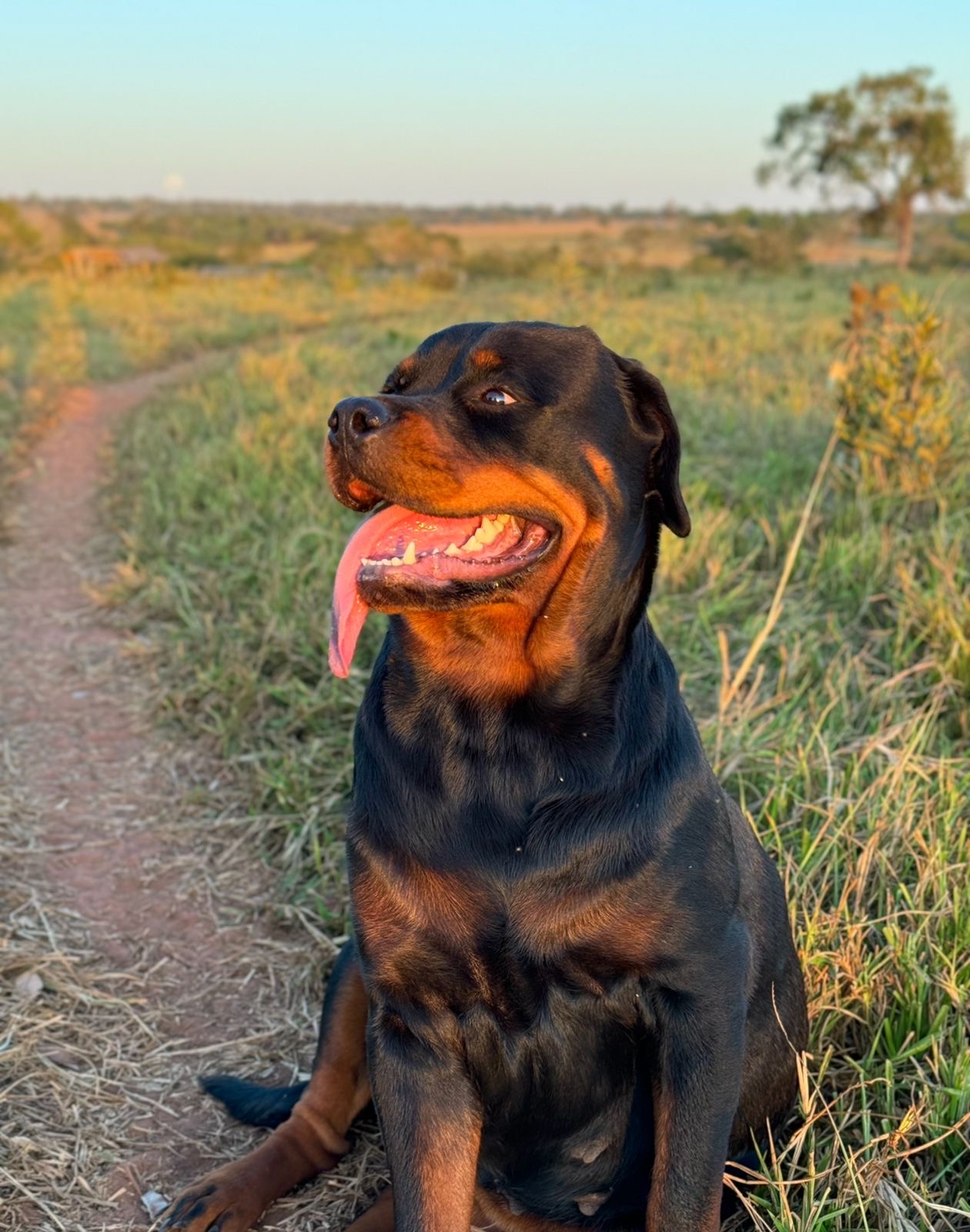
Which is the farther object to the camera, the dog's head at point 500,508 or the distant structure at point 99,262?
the distant structure at point 99,262

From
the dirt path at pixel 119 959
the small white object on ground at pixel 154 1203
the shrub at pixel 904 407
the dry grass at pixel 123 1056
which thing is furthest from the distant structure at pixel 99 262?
the small white object on ground at pixel 154 1203

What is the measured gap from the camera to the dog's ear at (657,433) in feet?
7.07

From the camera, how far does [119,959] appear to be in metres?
3.17

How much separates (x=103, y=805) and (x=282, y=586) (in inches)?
50.2

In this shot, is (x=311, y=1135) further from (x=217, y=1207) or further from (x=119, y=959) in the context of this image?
(x=119, y=959)

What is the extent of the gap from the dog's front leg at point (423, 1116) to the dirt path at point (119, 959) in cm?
56

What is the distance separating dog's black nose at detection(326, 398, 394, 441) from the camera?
190 cm

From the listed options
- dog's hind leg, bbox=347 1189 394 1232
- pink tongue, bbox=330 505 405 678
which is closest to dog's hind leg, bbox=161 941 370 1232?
dog's hind leg, bbox=347 1189 394 1232

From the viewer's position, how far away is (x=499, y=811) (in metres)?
1.92

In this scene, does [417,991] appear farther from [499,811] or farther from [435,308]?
[435,308]

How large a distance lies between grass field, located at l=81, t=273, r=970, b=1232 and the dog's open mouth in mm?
1141

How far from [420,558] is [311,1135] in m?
1.27

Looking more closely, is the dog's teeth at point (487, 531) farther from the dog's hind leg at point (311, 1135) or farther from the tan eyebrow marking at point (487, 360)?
the dog's hind leg at point (311, 1135)

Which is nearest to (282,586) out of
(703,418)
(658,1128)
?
(658,1128)
